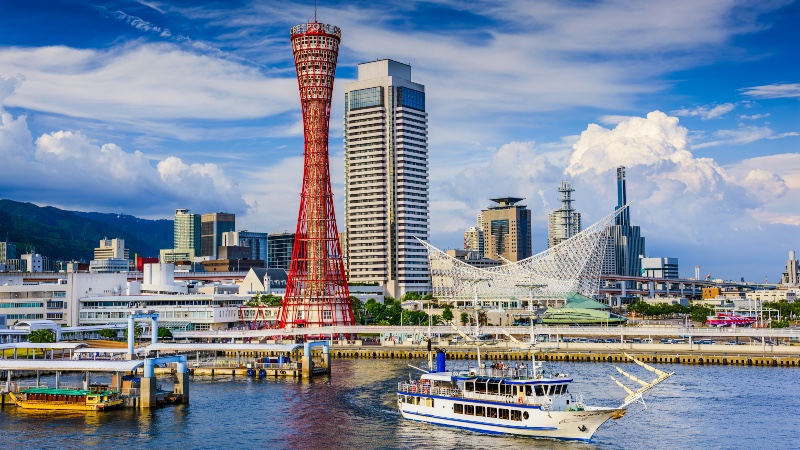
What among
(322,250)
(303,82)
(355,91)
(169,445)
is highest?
(355,91)

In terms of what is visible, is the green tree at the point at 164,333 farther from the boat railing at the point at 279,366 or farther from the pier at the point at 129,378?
the pier at the point at 129,378

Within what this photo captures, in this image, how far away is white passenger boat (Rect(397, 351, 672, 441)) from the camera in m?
48.0

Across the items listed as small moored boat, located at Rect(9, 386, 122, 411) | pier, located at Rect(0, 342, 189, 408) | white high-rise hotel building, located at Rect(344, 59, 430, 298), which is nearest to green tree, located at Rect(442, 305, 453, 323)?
white high-rise hotel building, located at Rect(344, 59, 430, 298)

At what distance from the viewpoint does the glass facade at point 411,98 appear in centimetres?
18275

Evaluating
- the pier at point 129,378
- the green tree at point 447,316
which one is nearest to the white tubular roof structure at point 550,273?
the green tree at point 447,316

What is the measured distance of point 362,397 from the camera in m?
64.9

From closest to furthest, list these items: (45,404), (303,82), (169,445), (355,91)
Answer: (169,445) < (45,404) < (303,82) < (355,91)

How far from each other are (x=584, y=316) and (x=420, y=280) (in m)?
55.0

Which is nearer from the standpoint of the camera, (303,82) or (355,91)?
(303,82)

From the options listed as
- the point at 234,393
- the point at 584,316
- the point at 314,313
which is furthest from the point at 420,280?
the point at 234,393

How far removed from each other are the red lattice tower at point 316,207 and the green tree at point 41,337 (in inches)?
1230

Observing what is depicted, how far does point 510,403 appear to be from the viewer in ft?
163

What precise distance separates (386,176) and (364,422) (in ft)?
435

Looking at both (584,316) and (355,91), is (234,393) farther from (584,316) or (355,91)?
(355,91)
